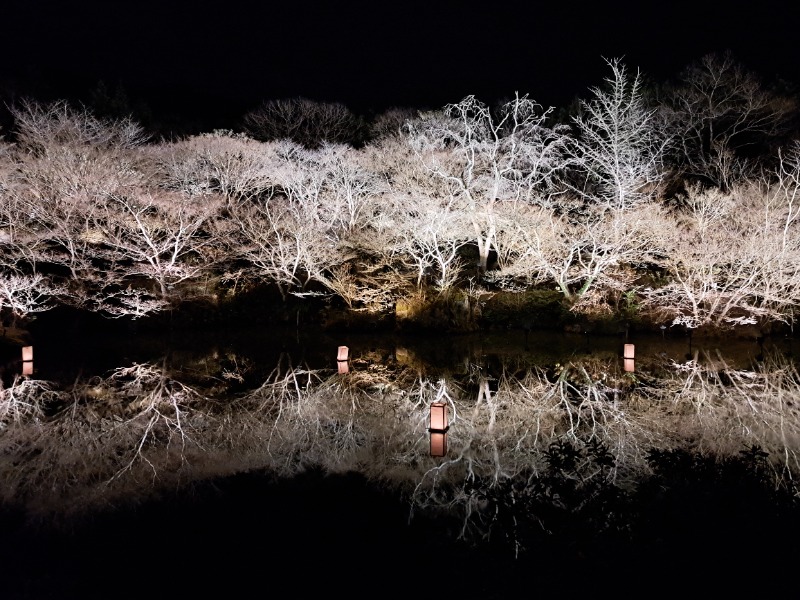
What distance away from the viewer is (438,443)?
7.41 metres

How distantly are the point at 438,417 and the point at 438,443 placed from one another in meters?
0.42

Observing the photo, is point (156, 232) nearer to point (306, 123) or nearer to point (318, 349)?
point (318, 349)

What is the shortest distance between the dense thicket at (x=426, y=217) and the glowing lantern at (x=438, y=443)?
1156 cm

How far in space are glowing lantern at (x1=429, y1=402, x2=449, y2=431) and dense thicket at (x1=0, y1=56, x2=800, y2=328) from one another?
11497mm

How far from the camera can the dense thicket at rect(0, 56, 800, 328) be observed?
1755 centimetres

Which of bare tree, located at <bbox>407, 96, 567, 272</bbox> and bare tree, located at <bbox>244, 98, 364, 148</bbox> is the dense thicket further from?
bare tree, located at <bbox>244, 98, 364, 148</bbox>

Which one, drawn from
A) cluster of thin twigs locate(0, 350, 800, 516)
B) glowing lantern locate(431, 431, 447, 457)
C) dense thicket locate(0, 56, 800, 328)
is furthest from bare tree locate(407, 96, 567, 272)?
glowing lantern locate(431, 431, 447, 457)

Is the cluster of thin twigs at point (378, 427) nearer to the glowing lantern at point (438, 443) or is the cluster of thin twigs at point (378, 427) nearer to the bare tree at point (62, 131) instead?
the glowing lantern at point (438, 443)

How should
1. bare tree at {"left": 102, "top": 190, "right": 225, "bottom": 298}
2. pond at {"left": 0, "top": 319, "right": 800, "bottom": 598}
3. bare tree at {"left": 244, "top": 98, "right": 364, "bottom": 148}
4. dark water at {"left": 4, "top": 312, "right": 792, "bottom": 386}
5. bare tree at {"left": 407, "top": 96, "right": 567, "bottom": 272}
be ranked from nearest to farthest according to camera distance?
1. pond at {"left": 0, "top": 319, "right": 800, "bottom": 598}
2. dark water at {"left": 4, "top": 312, "right": 792, "bottom": 386}
3. bare tree at {"left": 102, "top": 190, "right": 225, "bottom": 298}
4. bare tree at {"left": 407, "top": 96, "right": 567, "bottom": 272}
5. bare tree at {"left": 244, "top": 98, "right": 364, "bottom": 148}

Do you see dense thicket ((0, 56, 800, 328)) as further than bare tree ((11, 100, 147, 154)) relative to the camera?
No

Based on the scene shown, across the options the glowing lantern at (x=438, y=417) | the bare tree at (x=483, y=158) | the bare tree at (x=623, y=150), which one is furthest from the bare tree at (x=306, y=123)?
the glowing lantern at (x=438, y=417)

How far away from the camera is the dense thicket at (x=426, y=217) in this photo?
1755 cm

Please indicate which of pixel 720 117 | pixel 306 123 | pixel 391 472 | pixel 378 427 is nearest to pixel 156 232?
pixel 306 123

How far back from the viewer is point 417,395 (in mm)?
10461
